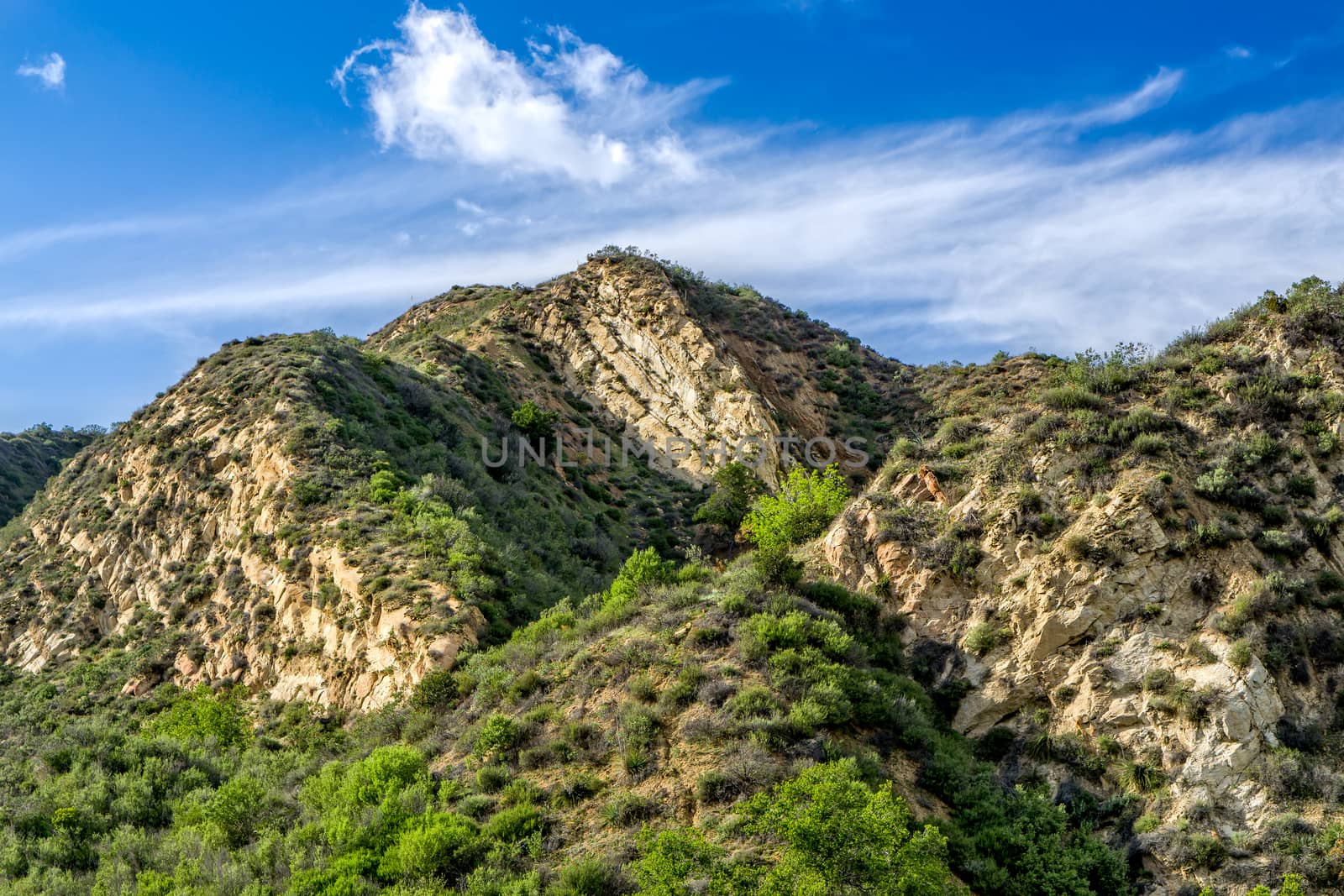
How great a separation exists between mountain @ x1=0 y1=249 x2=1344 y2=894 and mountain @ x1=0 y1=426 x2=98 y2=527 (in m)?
24.4

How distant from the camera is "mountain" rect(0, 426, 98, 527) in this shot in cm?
5419

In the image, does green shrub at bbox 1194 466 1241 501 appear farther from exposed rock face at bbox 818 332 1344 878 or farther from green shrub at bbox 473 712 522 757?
green shrub at bbox 473 712 522 757

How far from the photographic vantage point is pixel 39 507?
1510 inches

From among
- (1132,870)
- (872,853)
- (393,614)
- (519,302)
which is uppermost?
(519,302)

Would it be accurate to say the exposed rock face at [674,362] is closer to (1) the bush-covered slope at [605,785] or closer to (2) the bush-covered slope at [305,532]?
Answer: (2) the bush-covered slope at [305,532]

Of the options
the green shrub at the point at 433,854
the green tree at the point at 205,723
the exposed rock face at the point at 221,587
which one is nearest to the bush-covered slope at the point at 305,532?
the exposed rock face at the point at 221,587

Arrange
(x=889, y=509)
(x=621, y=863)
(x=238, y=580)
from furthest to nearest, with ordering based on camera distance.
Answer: (x=238, y=580) < (x=889, y=509) < (x=621, y=863)

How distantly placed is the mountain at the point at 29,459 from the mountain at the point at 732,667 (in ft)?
79.9

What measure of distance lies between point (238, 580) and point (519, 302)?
3509cm

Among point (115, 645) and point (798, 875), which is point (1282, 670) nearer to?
point (798, 875)

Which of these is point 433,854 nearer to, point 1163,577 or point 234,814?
point 234,814

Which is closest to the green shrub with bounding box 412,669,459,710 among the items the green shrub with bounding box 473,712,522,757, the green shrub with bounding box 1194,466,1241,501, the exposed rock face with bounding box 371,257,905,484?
the green shrub with bounding box 473,712,522,757

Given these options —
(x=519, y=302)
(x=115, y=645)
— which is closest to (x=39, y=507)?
(x=115, y=645)

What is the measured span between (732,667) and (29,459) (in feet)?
219
